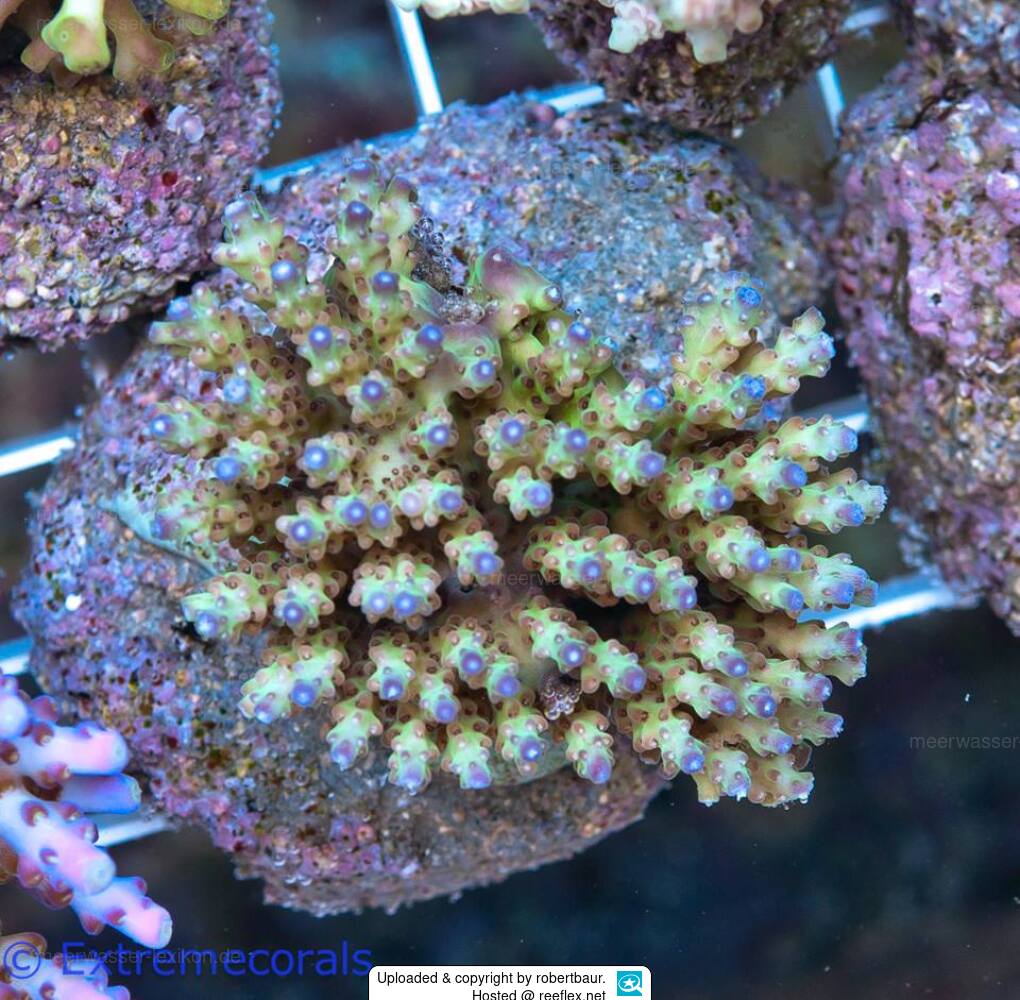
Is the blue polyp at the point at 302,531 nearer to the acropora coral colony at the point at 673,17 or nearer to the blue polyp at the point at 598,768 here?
the blue polyp at the point at 598,768

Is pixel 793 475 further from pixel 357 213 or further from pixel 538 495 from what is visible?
pixel 357 213

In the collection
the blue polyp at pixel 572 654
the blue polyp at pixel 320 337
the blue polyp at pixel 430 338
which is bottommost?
the blue polyp at pixel 572 654

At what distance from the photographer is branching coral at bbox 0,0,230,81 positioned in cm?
157

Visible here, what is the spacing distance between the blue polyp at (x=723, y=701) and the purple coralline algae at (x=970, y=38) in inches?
50.1

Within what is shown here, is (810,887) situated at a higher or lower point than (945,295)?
lower

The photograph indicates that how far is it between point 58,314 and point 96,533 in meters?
0.41

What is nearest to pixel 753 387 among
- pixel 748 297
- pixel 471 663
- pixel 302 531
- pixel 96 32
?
pixel 748 297

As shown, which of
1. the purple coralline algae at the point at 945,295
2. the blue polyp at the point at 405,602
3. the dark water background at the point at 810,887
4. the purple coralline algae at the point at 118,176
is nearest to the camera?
the blue polyp at the point at 405,602

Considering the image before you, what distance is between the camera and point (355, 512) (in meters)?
1.44

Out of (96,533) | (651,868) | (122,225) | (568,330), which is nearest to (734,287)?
(568,330)

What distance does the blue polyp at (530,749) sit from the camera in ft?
4.87

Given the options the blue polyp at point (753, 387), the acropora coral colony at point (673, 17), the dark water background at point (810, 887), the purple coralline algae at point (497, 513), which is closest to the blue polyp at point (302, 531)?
the purple coralline algae at point (497, 513)

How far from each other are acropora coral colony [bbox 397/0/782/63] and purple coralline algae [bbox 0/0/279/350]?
398 millimetres

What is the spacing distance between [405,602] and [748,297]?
0.69 m
